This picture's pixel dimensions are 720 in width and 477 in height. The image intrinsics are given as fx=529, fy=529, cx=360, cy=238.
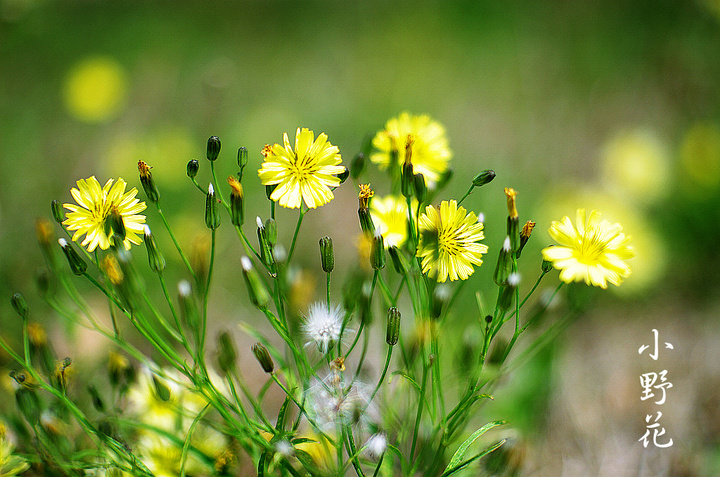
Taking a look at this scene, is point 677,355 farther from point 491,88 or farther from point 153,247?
point 491,88

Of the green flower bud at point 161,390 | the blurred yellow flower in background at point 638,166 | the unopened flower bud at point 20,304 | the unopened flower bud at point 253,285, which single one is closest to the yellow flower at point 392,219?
the unopened flower bud at point 253,285

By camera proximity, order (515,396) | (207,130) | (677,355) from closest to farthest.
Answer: (515,396) → (677,355) → (207,130)

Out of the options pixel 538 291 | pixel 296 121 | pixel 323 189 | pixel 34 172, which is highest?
pixel 296 121

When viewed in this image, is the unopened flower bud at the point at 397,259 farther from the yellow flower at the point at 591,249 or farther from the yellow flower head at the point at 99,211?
the yellow flower head at the point at 99,211

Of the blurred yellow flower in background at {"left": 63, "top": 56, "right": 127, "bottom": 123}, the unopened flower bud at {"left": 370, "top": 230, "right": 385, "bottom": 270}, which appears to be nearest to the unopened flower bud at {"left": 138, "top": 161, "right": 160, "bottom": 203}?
the unopened flower bud at {"left": 370, "top": 230, "right": 385, "bottom": 270}

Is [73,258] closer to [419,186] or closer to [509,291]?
[419,186]

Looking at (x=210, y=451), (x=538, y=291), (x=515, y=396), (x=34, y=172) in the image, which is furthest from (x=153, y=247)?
(x=34, y=172)

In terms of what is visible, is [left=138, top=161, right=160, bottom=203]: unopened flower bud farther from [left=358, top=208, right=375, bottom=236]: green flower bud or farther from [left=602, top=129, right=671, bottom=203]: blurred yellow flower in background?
[left=602, top=129, right=671, bottom=203]: blurred yellow flower in background
